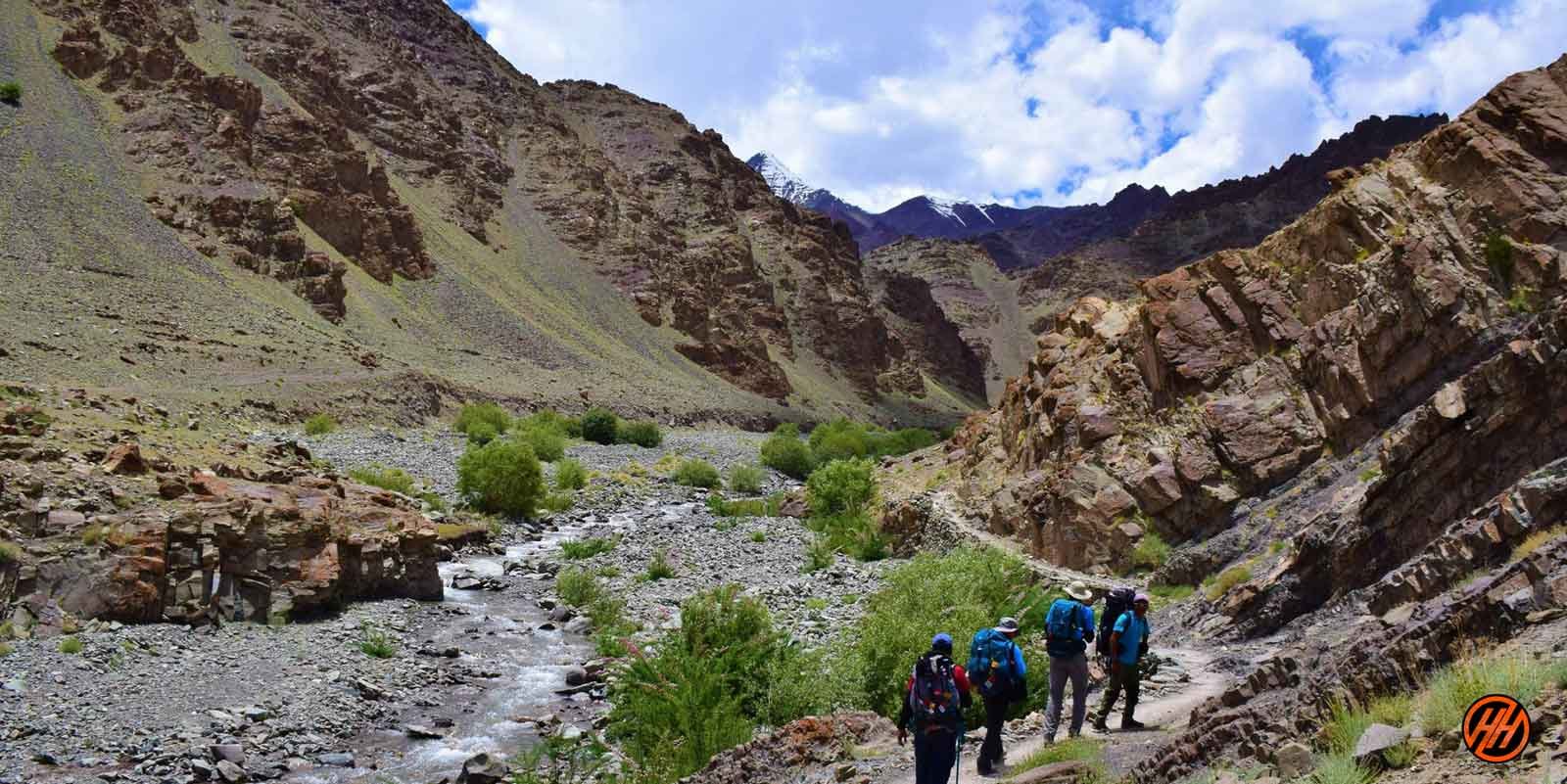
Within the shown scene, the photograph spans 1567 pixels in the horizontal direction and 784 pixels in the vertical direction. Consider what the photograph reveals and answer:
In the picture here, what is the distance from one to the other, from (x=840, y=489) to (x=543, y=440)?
16754mm

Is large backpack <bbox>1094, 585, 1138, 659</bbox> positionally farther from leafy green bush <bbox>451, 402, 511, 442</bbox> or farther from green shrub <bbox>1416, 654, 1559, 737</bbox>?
leafy green bush <bbox>451, 402, 511, 442</bbox>

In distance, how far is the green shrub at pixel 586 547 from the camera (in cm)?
2553

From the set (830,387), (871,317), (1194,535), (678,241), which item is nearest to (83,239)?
(1194,535)

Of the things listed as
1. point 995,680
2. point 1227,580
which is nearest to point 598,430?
point 1227,580

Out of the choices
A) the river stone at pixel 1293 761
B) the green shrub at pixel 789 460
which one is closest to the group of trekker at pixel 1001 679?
the river stone at pixel 1293 761

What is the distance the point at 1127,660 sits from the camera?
9.39 metres

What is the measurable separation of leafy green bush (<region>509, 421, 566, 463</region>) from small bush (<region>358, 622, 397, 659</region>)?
74.0ft

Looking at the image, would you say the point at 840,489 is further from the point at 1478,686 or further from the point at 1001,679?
the point at 1478,686

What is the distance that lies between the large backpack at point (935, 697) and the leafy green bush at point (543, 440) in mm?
33203

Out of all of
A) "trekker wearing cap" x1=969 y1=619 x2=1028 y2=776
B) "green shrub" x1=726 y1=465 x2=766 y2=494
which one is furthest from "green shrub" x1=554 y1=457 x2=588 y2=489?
"trekker wearing cap" x1=969 y1=619 x2=1028 y2=776

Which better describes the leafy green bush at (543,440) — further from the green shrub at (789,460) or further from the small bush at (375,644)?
the small bush at (375,644)

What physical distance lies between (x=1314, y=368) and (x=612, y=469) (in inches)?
1152

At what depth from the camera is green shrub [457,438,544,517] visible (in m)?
Result: 30.0

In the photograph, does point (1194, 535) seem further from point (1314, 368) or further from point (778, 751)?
point (778, 751)
